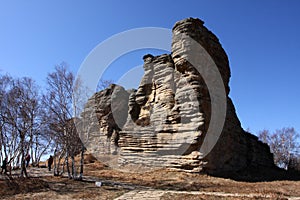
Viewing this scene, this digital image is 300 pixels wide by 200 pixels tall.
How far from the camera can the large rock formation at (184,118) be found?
18.3m

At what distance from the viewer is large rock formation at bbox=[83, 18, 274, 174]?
18.3m

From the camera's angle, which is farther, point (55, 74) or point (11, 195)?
point (55, 74)

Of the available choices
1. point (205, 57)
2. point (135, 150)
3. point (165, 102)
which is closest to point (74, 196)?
point (135, 150)

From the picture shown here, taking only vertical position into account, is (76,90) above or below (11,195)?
above

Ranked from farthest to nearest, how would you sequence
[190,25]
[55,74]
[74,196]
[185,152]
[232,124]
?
[232,124] → [190,25] → [185,152] → [55,74] → [74,196]

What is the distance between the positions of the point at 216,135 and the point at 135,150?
7.45 metres

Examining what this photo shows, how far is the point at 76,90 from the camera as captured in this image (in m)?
17.2

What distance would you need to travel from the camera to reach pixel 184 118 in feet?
63.4

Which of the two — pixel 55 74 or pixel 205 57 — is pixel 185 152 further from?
pixel 55 74

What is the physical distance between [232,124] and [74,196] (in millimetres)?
15756

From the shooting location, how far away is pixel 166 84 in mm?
22438

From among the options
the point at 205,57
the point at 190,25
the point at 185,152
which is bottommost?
the point at 185,152

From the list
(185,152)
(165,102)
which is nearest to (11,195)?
(185,152)

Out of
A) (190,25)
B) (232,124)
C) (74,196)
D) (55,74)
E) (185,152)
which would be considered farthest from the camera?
(232,124)
